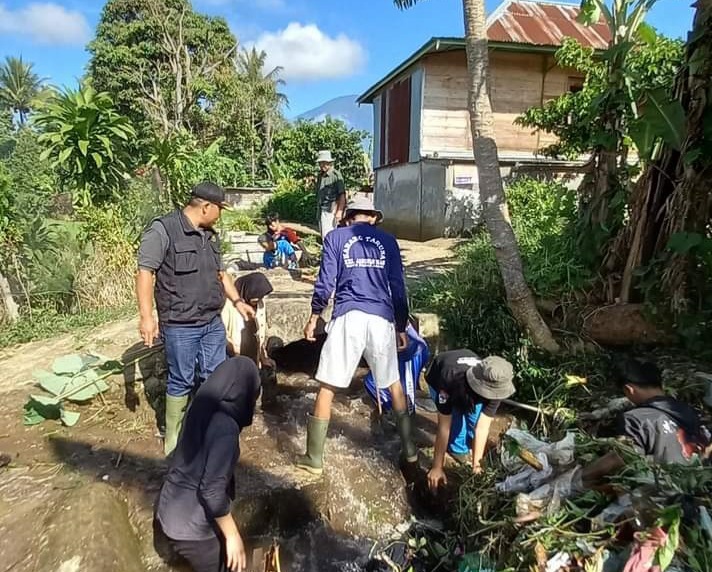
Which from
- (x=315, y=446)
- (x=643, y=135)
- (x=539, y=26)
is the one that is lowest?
(x=315, y=446)

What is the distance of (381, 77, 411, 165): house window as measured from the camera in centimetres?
1357

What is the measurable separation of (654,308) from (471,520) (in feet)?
7.96

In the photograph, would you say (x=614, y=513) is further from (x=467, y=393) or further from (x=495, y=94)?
(x=495, y=94)

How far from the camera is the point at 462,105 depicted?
12539mm

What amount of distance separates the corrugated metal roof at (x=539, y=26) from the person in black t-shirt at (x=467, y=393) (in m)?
10.8

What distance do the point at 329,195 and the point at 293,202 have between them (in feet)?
38.9

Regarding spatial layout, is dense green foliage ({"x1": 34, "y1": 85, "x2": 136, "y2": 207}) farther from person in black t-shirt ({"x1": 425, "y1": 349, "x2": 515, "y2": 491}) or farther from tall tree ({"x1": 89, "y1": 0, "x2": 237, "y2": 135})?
tall tree ({"x1": 89, "y1": 0, "x2": 237, "y2": 135})

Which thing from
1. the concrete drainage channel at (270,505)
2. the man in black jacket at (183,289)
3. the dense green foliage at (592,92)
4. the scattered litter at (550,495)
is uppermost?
the dense green foliage at (592,92)

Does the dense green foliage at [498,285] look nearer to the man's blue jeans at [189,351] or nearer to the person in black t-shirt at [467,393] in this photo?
the person in black t-shirt at [467,393]

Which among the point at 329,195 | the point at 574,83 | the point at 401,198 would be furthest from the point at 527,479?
the point at 574,83

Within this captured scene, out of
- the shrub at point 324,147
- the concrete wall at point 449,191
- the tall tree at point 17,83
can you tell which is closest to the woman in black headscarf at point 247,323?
the concrete wall at point 449,191

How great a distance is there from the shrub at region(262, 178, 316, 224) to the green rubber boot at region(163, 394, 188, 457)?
49.2ft

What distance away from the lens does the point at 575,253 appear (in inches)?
201

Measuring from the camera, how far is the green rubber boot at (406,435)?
386 centimetres
